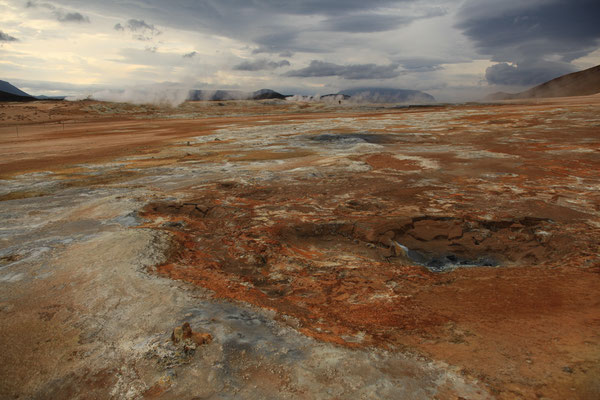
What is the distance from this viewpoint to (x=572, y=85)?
95.6 m

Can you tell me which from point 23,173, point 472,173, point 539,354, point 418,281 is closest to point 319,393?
point 539,354

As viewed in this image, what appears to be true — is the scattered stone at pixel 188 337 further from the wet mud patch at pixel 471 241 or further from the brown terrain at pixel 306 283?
the wet mud patch at pixel 471 241

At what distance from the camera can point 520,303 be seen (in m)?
3.96

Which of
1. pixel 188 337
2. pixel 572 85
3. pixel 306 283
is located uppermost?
pixel 572 85

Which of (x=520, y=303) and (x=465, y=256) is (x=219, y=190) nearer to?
(x=465, y=256)

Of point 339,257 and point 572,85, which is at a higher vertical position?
point 572,85

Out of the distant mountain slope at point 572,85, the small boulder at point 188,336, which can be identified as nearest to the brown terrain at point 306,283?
the small boulder at point 188,336

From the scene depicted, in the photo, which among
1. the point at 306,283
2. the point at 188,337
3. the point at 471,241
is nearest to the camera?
the point at 188,337

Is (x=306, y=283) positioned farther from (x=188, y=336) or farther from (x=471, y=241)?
(x=471, y=241)

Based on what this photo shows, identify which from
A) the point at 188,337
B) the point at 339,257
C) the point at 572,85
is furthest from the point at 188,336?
the point at 572,85

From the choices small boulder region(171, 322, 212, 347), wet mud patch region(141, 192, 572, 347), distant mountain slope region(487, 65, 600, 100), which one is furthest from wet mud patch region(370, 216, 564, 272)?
distant mountain slope region(487, 65, 600, 100)

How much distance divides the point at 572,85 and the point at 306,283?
398 ft

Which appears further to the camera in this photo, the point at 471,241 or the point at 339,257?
the point at 471,241

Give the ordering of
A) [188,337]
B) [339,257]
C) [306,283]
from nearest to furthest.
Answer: [188,337], [306,283], [339,257]
